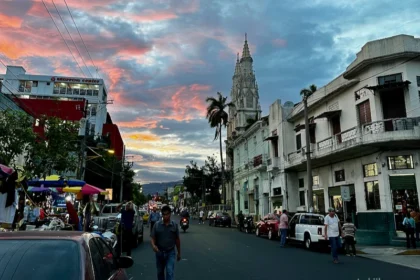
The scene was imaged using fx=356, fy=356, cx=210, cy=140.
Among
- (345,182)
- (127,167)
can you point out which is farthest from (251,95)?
(345,182)

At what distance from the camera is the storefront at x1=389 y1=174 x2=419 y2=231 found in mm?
19938

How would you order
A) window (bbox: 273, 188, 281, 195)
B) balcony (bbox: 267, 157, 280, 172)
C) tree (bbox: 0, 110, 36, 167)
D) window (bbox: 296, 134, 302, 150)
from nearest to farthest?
tree (bbox: 0, 110, 36, 167) → window (bbox: 296, 134, 302, 150) → balcony (bbox: 267, 157, 280, 172) → window (bbox: 273, 188, 281, 195)

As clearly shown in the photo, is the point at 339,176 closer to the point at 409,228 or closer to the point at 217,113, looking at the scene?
the point at 409,228

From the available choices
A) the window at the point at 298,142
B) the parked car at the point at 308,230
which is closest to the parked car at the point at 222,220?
the window at the point at 298,142

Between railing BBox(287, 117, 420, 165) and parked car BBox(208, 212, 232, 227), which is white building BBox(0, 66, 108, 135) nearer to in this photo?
parked car BBox(208, 212, 232, 227)

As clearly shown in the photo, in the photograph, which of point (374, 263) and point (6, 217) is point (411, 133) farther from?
point (6, 217)

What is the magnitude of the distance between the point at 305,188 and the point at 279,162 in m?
4.06

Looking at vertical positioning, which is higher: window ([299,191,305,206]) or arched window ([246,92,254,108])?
arched window ([246,92,254,108])

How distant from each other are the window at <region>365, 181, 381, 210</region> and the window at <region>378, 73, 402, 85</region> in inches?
236

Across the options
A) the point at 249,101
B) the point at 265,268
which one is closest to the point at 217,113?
the point at 249,101

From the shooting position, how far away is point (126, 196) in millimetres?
71500

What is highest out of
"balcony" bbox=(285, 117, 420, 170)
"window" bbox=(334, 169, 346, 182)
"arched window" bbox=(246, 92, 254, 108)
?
"arched window" bbox=(246, 92, 254, 108)

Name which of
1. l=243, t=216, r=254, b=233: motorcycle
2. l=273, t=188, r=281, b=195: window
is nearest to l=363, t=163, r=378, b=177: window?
l=243, t=216, r=254, b=233: motorcycle

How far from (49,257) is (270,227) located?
21403 mm
